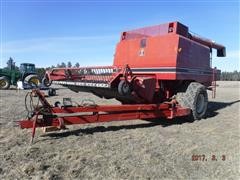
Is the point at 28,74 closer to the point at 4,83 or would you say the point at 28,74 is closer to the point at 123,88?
the point at 4,83

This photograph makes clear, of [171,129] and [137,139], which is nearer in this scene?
[137,139]

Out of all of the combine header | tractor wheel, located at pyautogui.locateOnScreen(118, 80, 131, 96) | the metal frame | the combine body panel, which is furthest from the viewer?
the combine body panel

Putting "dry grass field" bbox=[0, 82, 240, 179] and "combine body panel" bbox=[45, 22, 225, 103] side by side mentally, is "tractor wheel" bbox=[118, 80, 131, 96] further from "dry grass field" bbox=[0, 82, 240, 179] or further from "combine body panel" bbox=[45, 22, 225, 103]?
"dry grass field" bbox=[0, 82, 240, 179]

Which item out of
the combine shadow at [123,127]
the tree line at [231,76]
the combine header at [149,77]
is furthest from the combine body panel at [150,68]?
the tree line at [231,76]

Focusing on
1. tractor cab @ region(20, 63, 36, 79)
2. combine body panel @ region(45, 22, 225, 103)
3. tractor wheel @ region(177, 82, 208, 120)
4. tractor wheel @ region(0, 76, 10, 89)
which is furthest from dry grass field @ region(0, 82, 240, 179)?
tractor cab @ region(20, 63, 36, 79)

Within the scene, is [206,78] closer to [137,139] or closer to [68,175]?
[137,139]

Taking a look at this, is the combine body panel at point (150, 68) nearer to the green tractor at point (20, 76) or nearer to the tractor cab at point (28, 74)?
the green tractor at point (20, 76)

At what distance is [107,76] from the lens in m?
7.68

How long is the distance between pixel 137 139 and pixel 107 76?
2.04 m

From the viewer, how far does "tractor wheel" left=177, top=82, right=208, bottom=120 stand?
820cm

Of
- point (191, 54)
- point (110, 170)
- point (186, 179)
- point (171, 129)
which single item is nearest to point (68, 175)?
point (110, 170)

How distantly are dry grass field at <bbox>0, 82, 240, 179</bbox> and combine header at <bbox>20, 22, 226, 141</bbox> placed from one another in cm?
45

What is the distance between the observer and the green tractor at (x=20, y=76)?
77.3 ft

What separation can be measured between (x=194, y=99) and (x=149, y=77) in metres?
1.37
